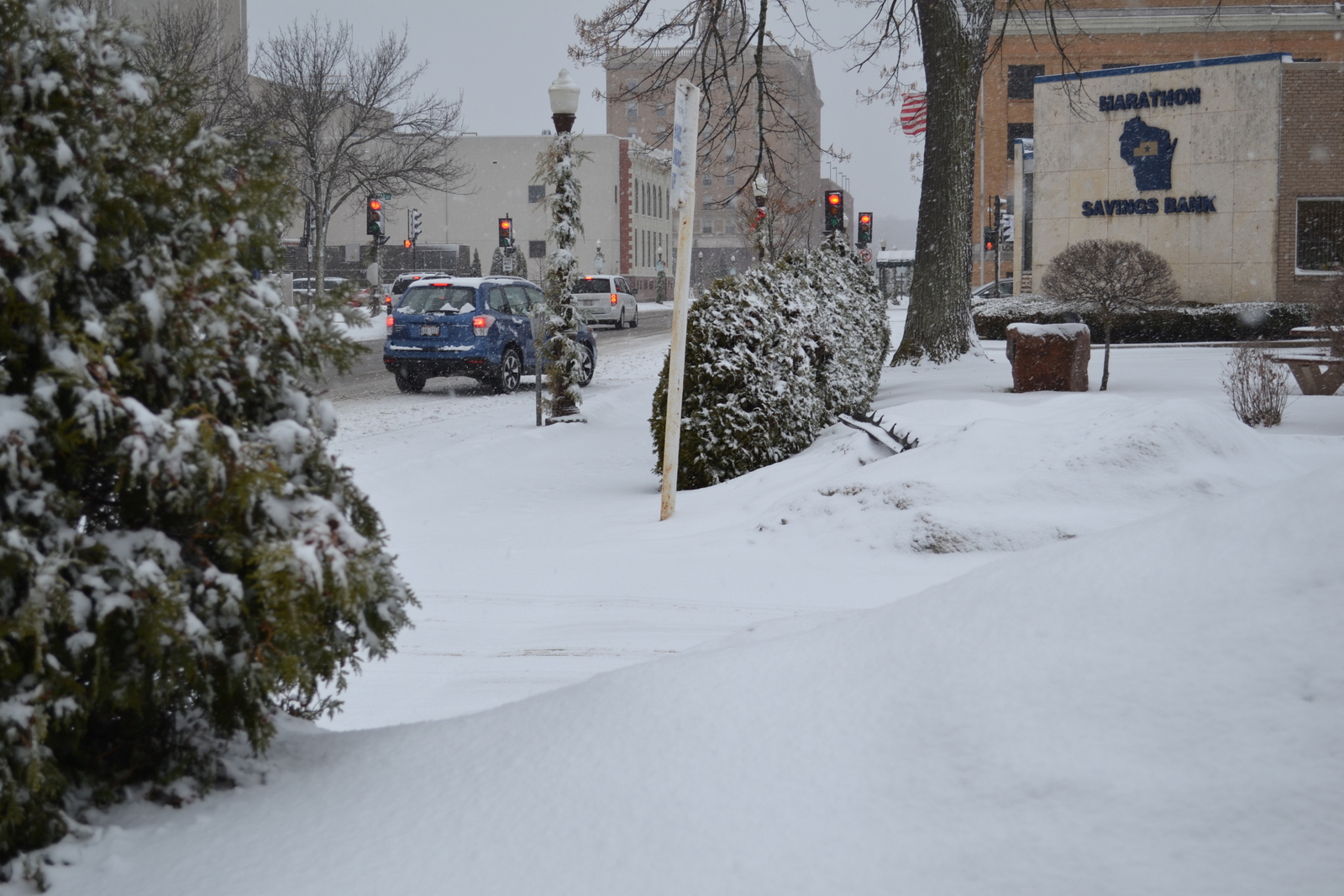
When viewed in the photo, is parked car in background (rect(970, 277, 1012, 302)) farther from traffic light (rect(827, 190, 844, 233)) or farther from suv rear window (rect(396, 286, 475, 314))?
suv rear window (rect(396, 286, 475, 314))

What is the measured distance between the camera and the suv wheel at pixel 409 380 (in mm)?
19047

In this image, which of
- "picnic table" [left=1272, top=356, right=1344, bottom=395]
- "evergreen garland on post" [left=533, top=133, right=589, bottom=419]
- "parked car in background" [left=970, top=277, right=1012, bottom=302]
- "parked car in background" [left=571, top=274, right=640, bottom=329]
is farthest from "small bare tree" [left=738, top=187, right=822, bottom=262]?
"picnic table" [left=1272, top=356, right=1344, bottom=395]

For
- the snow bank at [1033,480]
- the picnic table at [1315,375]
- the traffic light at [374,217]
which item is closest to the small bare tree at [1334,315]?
the picnic table at [1315,375]

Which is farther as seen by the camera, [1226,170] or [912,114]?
[912,114]

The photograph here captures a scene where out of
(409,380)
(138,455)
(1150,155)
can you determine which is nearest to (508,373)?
(409,380)

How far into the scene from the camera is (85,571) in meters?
2.57

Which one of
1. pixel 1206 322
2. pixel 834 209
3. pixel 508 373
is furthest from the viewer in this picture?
pixel 1206 322

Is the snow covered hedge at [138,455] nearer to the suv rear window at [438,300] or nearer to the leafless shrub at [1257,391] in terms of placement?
the leafless shrub at [1257,391]

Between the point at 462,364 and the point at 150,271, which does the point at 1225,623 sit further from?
the point at 462,364

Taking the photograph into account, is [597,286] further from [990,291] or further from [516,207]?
[516,207]

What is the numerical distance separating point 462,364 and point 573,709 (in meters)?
16.2

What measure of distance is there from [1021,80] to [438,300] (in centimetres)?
4048

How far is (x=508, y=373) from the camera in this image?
1939 cm

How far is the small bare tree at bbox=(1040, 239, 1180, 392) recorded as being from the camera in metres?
16.4
